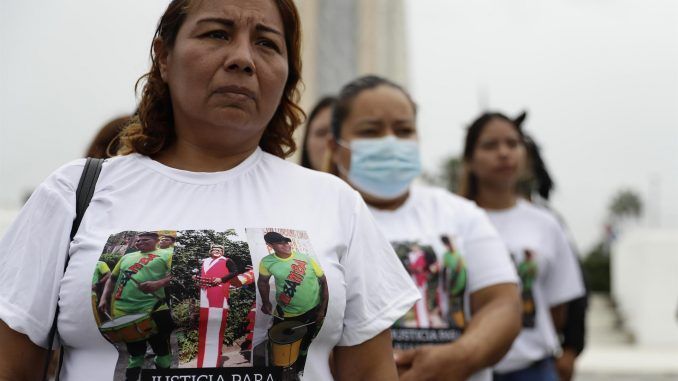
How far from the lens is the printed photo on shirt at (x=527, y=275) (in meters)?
5.01

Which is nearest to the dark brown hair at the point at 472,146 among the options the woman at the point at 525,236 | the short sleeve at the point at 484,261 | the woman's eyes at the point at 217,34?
the woman at the point at 525,236

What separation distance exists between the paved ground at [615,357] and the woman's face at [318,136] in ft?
32.5

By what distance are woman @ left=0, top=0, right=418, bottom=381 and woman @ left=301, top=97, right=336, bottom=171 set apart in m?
2.61

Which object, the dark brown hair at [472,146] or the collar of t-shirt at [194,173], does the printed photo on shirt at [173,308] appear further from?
the dark brown hair at [472,146]

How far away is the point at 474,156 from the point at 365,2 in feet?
65.8

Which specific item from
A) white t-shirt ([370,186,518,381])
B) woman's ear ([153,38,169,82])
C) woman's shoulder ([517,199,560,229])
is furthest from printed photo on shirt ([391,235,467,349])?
woman's shoulder ([517,199,560,229])

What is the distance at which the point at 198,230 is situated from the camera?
85.9 inches

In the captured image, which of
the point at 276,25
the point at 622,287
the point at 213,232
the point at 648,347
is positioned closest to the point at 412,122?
the point at 276,25

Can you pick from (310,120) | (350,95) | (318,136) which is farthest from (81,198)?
(310,120)

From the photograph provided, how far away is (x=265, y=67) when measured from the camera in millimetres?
2314

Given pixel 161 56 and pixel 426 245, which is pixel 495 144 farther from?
pixel 161 56

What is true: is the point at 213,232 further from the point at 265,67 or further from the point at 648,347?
the point at 648,347

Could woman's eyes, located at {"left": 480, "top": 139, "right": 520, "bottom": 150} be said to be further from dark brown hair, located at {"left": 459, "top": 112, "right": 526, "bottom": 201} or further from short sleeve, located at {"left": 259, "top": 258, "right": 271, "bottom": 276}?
short sleeve, located at {"left": 259, "top": 258, "right": 271, "bottom": 276}

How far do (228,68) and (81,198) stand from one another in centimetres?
43
